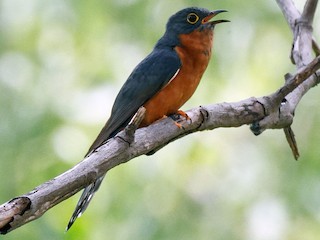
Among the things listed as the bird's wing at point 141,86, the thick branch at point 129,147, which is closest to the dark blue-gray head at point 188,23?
the bird's wing at point 141,86

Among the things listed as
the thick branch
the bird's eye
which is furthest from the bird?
the thick branch

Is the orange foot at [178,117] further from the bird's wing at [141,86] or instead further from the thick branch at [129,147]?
the bird's wing at [141,86]

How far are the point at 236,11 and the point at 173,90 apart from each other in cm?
344

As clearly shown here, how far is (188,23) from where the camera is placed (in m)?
7.52

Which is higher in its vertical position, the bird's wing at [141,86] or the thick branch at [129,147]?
the thick branch at [129,147]

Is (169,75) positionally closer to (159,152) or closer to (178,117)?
(178,117)

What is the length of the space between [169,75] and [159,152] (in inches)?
99.5

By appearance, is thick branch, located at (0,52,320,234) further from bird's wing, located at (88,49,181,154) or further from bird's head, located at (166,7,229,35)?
bird's head, located at (166,7,229,35)

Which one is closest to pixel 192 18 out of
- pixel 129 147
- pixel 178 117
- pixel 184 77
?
pixel 184 77

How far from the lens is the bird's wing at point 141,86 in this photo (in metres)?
6.64

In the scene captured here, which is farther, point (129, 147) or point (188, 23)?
point (188, 23)

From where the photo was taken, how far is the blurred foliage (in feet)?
27.6

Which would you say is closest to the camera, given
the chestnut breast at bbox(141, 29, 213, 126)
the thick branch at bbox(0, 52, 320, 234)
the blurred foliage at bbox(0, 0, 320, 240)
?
the thick branch at bbox(0, 52, 320, 234)

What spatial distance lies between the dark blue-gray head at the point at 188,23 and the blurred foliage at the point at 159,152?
1863mm
